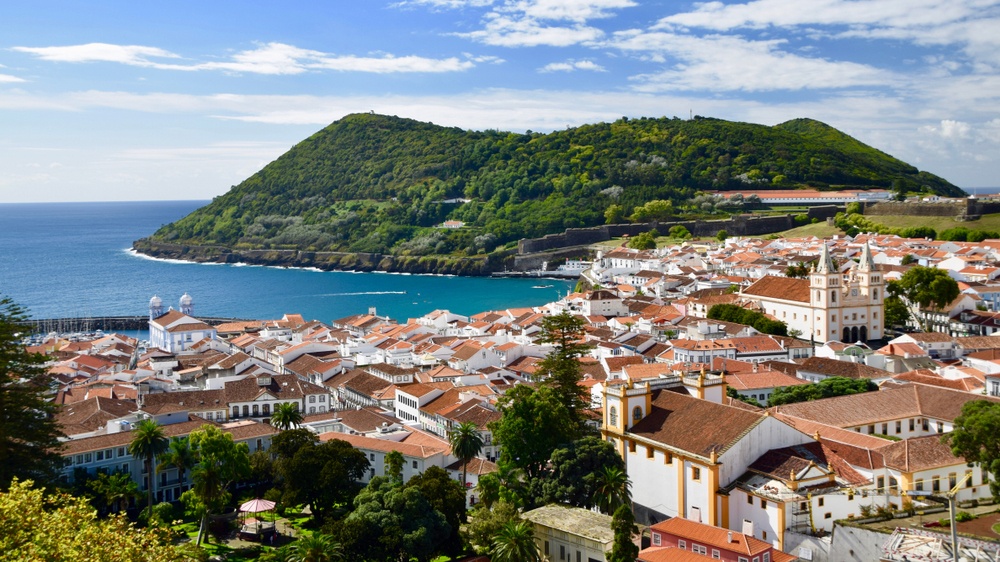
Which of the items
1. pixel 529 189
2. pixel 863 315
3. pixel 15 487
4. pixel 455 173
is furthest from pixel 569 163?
pixel 15 487

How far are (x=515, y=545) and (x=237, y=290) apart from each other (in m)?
81.4

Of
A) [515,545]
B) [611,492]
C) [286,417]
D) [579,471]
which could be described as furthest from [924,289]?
[515,545]

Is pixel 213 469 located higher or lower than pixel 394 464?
higher

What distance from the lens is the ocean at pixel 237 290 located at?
258 ft

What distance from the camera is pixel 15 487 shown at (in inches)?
509

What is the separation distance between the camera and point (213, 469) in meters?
23.5

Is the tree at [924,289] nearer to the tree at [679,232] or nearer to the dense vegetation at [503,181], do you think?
the tree at [679,232]

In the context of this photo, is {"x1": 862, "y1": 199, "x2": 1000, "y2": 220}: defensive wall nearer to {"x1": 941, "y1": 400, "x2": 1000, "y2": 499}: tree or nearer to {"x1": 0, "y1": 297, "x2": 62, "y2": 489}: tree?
{"x1": 941, "y1": 400, "x2": 1000, "y2": 499}: tree

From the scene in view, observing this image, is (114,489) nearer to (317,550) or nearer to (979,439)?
(317,550)

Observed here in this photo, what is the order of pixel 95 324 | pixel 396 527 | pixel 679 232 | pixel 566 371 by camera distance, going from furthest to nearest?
pixel 679 232, pixel 95 324, pixel 566 371, pixel 396 527

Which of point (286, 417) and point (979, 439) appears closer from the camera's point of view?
point (979, 439)

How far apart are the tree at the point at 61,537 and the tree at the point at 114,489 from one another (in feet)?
40.0

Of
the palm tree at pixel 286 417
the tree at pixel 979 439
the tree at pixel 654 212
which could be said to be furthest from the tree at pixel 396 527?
the tree at pixel 654 212

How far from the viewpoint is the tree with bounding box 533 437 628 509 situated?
20.9 meters
